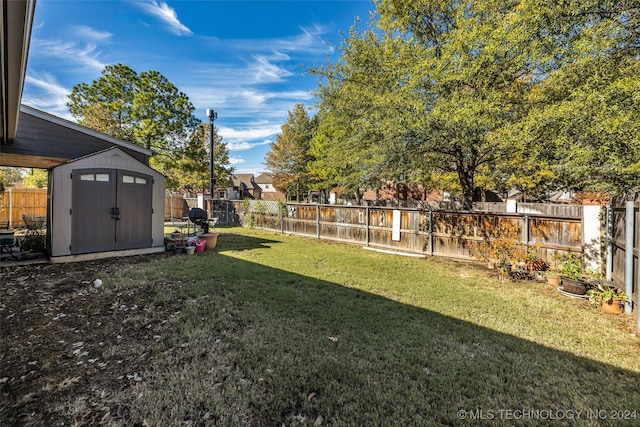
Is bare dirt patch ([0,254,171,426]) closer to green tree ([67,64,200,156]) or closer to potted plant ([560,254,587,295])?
potted plant ([560,254,587,295])

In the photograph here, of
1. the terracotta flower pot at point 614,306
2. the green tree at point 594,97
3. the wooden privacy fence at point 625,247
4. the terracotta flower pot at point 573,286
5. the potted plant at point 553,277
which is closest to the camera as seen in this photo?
the wooden privacy fence at point 625,247

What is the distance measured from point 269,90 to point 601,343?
16.1 m

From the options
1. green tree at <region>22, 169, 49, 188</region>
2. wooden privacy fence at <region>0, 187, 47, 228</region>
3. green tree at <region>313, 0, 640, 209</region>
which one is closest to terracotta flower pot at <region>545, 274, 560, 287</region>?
green tree at <region>313, 0, 640, 209</region>

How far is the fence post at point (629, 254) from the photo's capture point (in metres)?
3.66

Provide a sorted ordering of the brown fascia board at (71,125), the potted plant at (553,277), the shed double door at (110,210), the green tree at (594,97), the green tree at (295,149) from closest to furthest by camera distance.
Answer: the green tree at (594,97) < the potted plant at (553,277) < the brown fascia board at (71,125) < the shed double door at (110,210) < the green tree at (295,149)

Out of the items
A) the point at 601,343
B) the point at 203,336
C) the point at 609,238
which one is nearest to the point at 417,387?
the point at 203,336

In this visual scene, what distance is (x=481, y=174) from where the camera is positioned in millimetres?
12211

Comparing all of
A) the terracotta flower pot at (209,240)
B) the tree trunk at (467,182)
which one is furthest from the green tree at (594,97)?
the terracotta flower pot at (209,240)

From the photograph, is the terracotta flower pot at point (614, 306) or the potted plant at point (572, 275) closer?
the terracotta flower pot at point (614, 306)

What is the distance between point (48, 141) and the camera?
675cm

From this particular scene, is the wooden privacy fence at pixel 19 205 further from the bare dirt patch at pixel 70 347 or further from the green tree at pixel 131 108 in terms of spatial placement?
the bare dirt patch at pixel 70 347

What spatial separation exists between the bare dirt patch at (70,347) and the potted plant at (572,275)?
20.5 ft

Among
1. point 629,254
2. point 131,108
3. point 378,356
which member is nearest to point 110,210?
point 378,356

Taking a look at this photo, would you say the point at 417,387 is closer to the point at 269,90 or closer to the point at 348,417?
the point at 348,417
